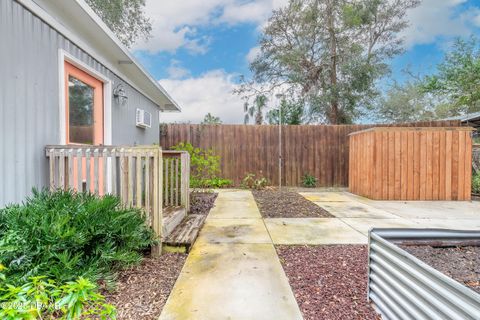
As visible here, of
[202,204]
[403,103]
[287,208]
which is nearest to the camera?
[287,208]

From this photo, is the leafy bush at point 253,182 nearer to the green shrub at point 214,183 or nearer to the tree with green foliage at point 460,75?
the green shrub at point 214,183

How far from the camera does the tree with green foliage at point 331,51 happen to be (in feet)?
32.8

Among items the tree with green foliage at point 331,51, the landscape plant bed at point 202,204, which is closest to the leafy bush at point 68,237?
the landscape plant bed at point 202,204

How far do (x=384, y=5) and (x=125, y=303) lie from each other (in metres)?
12.8

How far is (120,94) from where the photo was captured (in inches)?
175

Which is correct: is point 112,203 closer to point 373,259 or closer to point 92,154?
point 92,154

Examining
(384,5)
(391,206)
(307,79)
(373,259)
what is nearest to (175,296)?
(373,259)

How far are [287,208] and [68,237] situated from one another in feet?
12.1

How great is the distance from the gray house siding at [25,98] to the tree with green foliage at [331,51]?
896 centimetres

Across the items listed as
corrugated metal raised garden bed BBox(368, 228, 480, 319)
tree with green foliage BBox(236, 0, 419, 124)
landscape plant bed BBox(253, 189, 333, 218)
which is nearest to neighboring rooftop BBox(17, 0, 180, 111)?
landscape plant bed BBox(253, 189, 333, 218)

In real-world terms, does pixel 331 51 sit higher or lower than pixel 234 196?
higher

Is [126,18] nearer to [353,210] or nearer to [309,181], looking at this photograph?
[309,181]

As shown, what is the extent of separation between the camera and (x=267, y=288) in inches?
77.3

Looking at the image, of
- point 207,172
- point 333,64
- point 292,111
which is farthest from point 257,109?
point 207,172
